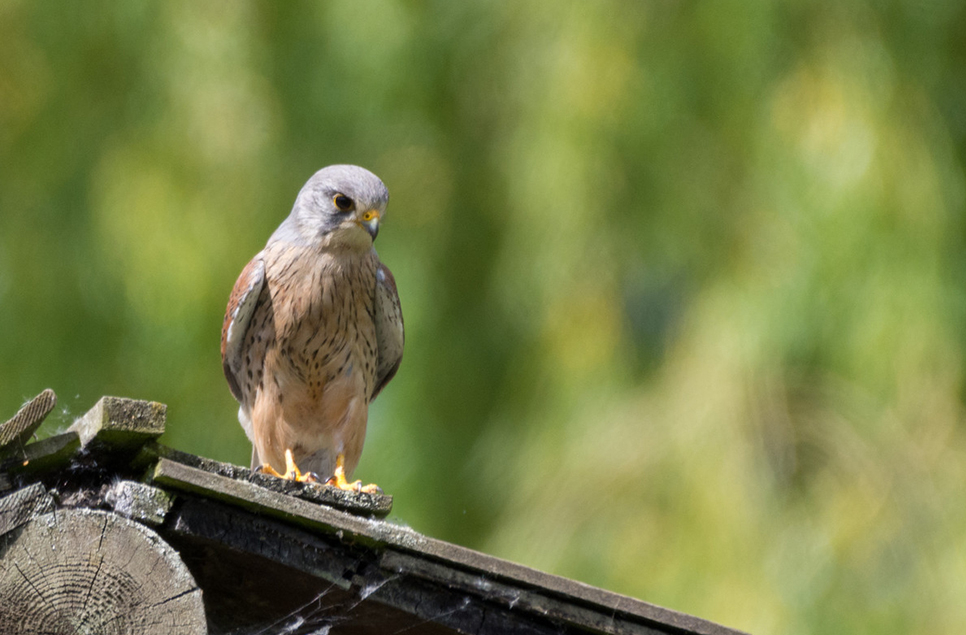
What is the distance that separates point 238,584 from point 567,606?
68 centimetres

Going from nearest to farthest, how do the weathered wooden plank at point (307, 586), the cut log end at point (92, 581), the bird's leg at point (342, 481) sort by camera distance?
the cut log end at point (92, 581)
the weathered wooden plank at point (307, 586)
the bird's leg at point (342, 481)

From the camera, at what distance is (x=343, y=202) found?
4.11 metres

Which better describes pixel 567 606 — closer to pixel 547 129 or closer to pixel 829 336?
pixel 829 336

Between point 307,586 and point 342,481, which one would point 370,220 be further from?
point 307,586

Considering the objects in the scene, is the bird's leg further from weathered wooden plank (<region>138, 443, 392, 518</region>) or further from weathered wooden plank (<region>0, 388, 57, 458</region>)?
weathered wooden plank (<region>0, 388, 57, 458</region>)

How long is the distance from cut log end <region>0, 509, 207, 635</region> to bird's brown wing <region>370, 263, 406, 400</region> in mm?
2247

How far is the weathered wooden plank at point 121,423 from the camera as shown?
205cm

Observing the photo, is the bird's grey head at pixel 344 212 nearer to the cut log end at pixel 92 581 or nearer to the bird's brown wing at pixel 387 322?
the bird's brown wing at pixel 387 322

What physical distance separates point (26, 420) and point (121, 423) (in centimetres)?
16

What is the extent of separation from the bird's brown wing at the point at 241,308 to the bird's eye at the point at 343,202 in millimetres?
338

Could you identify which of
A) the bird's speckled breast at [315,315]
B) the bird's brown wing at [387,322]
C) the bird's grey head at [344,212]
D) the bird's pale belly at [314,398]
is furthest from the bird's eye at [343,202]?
the bird's pale belly at [314,398]

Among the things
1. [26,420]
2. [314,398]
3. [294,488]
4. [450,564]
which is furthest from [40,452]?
[314,398]

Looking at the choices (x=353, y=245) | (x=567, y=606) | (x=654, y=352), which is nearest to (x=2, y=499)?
(x=567, y=606)

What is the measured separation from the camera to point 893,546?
4648mm
